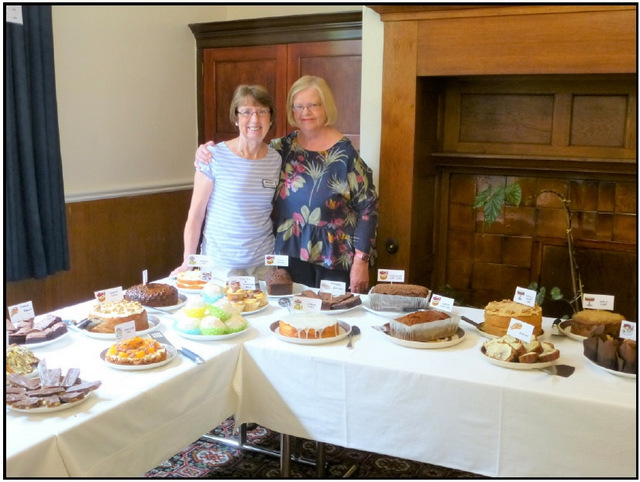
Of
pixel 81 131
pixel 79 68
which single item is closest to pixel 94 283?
pixel 81 131

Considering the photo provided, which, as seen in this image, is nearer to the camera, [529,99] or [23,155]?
[23,155]

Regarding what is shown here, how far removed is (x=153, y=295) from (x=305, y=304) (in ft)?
1.70

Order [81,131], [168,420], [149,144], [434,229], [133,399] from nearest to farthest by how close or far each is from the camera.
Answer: [133,399] < [168,420] < [81,131] < [434,229] < [149,144]

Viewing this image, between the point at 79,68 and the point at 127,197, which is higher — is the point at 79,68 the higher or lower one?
the higher one

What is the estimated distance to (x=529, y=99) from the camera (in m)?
→ 3.45

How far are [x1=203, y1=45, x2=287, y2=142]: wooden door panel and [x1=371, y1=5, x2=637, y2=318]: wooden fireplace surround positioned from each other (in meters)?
0.96

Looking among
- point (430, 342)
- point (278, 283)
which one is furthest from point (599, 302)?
point (278, 283)

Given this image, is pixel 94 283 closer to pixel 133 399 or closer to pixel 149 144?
pixel 149 144

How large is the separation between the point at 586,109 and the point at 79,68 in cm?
265

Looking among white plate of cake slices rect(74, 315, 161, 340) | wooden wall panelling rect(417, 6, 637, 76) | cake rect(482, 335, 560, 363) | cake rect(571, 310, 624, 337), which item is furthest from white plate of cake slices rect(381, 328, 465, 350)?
wooden wall panelling rect(417, 6, 637, 76)

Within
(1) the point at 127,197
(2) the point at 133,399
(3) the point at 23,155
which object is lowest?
(2) the point at 133,399

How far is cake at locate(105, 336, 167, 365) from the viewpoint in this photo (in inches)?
68.3

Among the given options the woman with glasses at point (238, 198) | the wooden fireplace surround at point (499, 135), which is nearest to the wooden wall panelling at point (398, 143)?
the wooden fireplace surround at point (499, 135)

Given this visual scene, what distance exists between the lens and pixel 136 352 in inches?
A: 69.4
